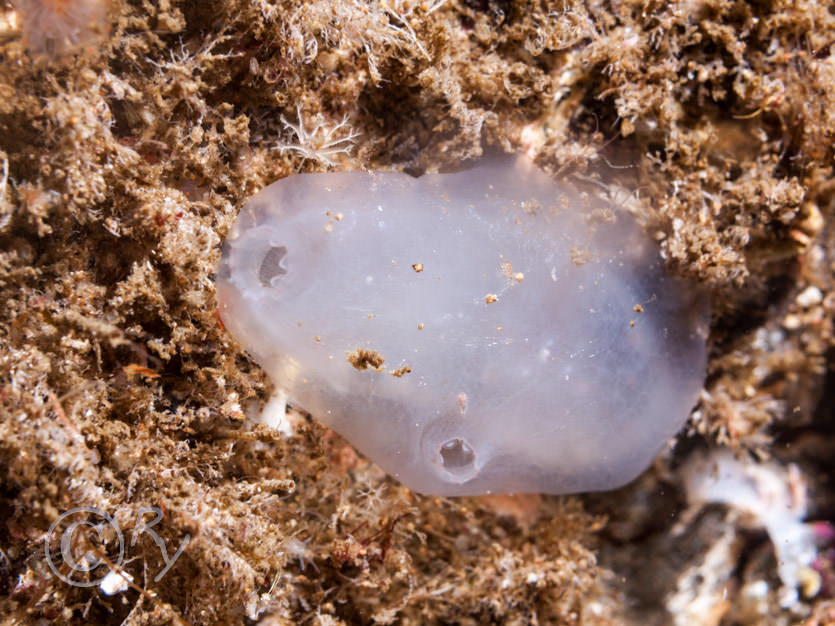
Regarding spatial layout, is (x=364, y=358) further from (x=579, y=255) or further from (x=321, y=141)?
(x=579, y=255)

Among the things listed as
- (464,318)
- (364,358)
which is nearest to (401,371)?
(364,358)

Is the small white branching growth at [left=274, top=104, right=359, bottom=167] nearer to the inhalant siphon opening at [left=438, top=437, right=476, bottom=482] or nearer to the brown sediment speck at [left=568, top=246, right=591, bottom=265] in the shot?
the brown sediment speck at [left=568, top=246, right=591, bottom=265]

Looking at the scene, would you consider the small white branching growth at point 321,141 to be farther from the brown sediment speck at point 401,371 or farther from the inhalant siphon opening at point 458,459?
the inhalant siphon opening at point 458,459

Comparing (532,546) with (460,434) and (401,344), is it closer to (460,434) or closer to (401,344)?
(460,434)

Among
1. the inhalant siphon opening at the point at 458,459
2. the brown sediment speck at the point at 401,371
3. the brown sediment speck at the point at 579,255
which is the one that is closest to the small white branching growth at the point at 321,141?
the brown sediment speck at the point at 401,371

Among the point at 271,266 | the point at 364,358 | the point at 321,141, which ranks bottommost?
the point at 364,358

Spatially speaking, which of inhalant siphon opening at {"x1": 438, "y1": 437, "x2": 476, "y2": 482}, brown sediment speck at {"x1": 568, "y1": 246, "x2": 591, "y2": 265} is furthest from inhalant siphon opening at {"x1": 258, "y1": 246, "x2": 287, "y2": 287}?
brown sediment speck at {"x1": 568, "y1": 246, "x2": 591, "y2": 265}
